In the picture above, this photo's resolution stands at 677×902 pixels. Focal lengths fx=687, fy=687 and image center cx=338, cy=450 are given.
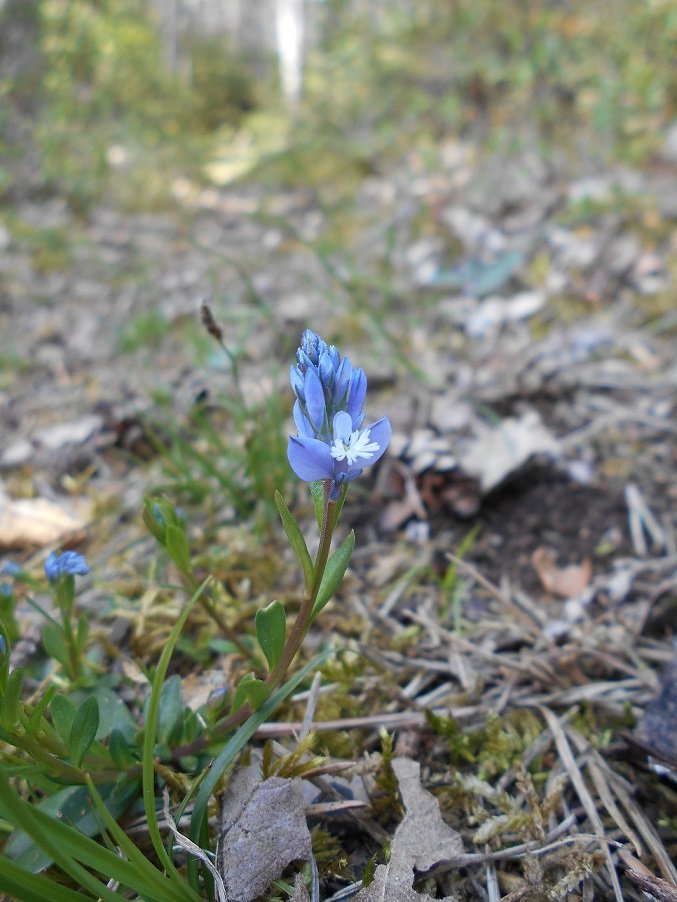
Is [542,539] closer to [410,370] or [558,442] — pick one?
[558,442]

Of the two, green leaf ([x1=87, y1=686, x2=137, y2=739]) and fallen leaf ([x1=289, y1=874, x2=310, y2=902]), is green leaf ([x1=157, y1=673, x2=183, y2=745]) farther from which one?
fallen leaf ([x1=289, y1=874, x2=310, y2=902])

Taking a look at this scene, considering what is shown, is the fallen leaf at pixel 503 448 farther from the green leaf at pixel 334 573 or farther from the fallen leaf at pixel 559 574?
the green leaf at pixel 334 573

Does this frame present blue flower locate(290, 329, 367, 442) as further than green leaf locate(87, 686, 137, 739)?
No

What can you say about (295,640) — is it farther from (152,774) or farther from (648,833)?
(648,833)

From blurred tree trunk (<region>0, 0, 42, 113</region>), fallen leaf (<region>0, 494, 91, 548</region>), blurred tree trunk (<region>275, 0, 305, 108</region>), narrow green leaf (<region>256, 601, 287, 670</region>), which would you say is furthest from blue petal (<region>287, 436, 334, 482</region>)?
blurred tree trunk (<region>275, 0, 305, 108</region>)

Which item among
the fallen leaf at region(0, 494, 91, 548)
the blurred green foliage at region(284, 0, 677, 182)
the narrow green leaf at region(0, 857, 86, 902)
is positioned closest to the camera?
the narrow green leaf at region(0, 857, 86, 902)

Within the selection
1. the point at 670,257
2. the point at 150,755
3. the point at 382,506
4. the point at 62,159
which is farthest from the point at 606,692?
the point at 62,159
